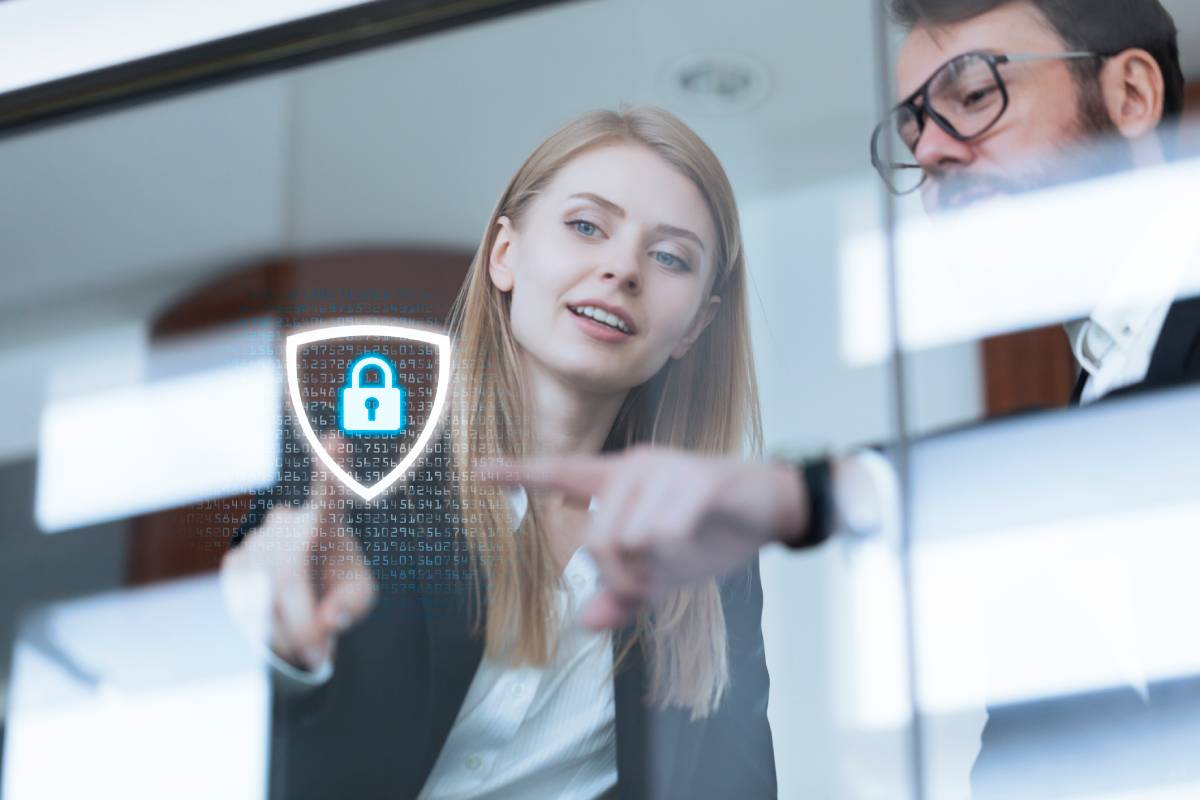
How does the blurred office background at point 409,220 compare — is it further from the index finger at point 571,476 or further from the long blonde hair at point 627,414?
the index finger at point 571,476

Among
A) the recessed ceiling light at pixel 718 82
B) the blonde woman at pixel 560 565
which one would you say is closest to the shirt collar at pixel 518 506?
the blonde woman at pixel 560 565

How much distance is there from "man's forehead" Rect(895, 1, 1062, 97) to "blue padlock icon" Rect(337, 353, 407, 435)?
0.65 metres

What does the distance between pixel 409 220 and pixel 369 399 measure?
230 mm

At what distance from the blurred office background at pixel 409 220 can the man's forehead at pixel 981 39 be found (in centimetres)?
6

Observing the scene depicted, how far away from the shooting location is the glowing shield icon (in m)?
1.50

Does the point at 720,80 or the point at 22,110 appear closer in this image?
the point at 720,80

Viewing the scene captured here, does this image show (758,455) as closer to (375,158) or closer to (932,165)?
(932,165)

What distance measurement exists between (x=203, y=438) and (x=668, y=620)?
0.63 meters

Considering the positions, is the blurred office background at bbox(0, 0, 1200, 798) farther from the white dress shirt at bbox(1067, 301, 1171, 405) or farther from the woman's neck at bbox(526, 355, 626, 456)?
the woman's neck at bbox(526, 355, 626, 456)

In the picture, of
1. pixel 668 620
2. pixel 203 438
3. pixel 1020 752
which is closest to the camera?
pixel 1020 752

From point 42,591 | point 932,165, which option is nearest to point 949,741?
point 932,165

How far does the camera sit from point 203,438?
1619 millimetres

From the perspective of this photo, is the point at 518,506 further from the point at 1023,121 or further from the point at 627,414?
the point at 1023,121

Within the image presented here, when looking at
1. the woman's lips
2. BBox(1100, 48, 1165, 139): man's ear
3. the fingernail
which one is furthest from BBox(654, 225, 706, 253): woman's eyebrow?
the fingernail
